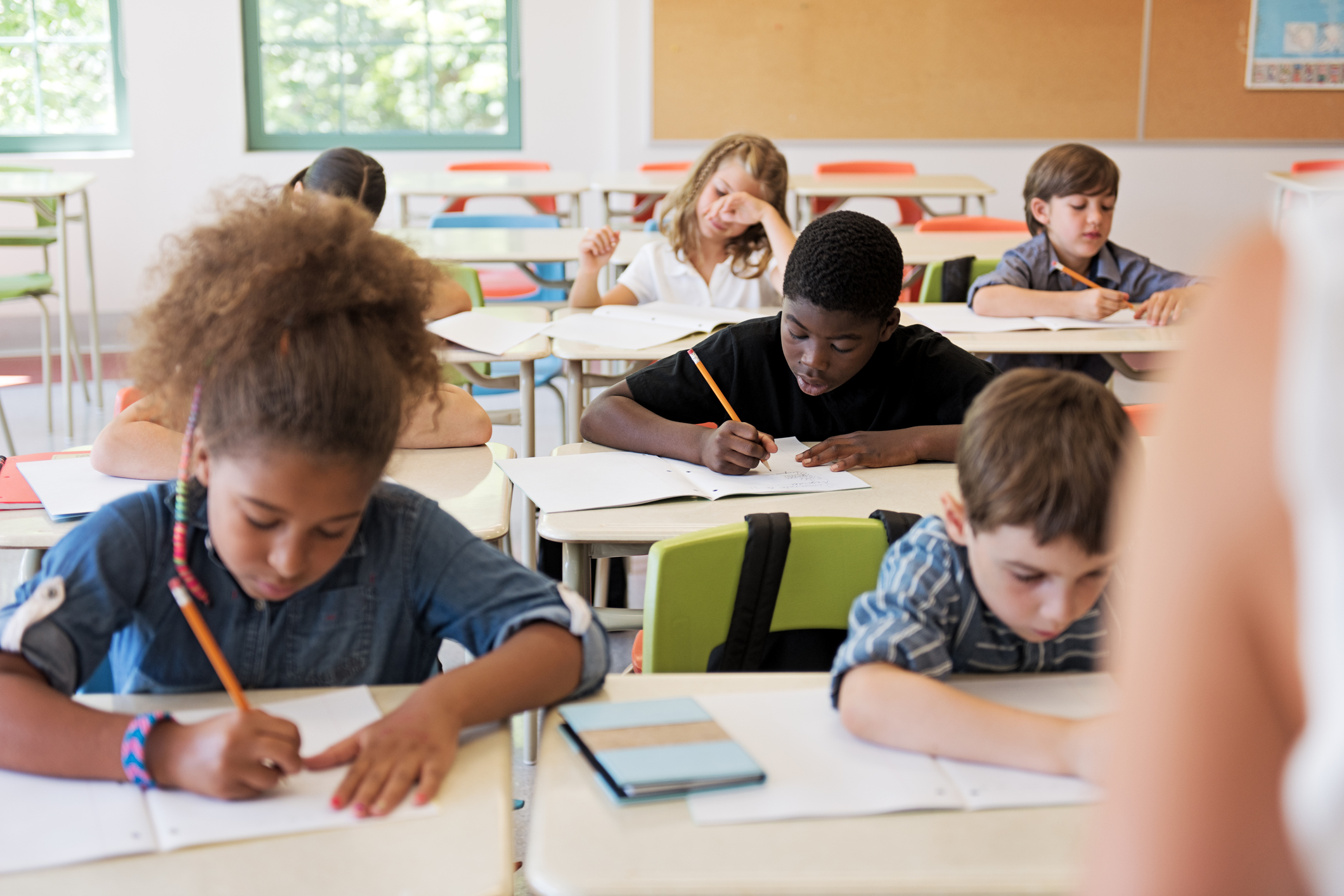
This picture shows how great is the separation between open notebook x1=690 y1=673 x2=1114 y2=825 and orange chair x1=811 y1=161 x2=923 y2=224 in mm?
4536

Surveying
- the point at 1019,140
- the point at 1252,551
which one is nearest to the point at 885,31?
the point at 1019,140

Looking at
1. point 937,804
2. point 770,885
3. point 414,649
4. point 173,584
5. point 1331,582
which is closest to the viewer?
point 1331,582

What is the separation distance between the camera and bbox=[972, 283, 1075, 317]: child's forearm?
2.89m

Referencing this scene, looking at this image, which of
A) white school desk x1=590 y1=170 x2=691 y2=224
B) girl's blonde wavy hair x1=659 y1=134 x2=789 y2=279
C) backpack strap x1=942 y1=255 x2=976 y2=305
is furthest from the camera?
white school desk x1=590 y1=170 x2=691 y2=224

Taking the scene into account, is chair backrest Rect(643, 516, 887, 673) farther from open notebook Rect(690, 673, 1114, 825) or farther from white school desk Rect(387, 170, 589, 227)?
white school desk Rect(387, 170, 589, 227)

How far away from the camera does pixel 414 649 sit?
117 cm

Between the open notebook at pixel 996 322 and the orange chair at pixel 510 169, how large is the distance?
8.46 ft

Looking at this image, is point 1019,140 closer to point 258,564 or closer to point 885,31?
point 885,31

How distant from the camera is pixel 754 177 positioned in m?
2.97

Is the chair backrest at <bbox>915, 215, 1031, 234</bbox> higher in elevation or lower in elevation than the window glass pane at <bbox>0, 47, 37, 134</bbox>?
lower

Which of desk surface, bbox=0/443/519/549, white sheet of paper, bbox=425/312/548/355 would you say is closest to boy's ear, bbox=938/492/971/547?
desk surface, bbox=0/443/519/549

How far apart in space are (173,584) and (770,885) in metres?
0.56

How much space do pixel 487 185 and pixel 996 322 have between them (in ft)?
8.75

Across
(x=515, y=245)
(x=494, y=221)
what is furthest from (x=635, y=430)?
(x=494, y=221)
